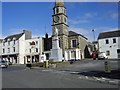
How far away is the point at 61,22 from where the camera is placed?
49844mm

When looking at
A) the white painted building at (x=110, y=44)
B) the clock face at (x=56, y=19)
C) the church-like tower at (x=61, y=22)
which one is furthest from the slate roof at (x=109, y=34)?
the clock face at (x=56, y=19)

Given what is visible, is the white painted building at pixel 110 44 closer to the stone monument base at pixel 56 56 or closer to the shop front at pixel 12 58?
the stone monument base at pixel 56 56

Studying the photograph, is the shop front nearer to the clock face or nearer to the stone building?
the stone building

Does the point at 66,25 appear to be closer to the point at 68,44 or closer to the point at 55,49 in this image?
the point at 68,44

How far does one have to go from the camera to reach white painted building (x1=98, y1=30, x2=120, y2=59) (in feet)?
153

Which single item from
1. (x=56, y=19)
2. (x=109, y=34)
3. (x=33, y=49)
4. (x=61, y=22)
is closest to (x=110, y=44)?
(x=109, y=34)

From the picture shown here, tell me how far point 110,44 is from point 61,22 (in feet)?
52.0

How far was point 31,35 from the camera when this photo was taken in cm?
6206

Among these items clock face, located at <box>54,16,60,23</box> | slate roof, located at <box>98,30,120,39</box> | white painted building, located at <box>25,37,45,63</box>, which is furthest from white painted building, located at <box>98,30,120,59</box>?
white painted building, located at <box>25,37,45,63</box>

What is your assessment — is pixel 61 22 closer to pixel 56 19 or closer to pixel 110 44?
pixel 56 19

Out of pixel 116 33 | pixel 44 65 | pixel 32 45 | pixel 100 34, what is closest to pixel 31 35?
pixel 32 45

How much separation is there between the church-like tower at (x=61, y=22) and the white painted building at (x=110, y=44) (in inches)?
420

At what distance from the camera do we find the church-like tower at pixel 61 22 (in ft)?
162

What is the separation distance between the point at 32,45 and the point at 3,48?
43.0 feet
